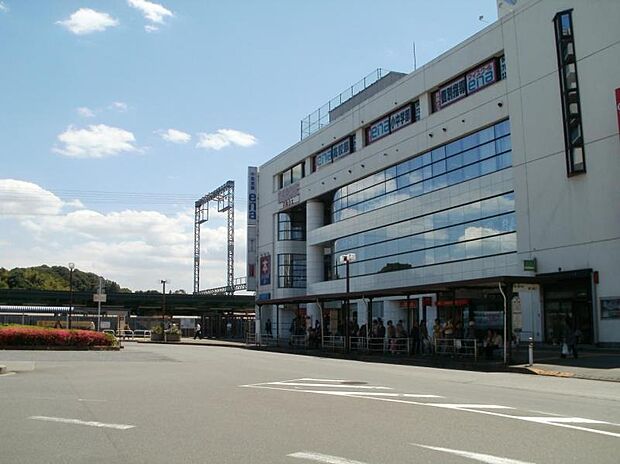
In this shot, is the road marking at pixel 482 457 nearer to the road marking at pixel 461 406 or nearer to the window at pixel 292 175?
the road marking at pixel 461 406

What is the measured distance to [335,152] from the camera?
52.8 m

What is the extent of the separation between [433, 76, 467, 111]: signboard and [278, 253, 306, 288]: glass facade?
79.0ft

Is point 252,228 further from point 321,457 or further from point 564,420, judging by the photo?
point 321,457

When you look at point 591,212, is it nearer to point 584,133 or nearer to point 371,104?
point 584,133

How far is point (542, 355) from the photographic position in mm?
26766

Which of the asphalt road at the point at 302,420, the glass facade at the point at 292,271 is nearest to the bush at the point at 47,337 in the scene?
the asphalt road at the point at 302,420

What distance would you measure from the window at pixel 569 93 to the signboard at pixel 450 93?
314 inches

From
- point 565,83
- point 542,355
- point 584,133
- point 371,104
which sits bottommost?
point 542,355

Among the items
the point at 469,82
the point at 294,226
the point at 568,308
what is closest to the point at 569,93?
the point at 469,82

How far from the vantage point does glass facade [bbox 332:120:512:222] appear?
34625 mm

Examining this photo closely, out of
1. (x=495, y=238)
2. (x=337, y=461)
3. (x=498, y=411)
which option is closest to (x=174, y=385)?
(x=498, y=411)

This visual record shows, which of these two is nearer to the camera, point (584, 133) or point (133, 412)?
point (133, 412)

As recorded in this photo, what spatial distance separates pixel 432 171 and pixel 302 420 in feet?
103

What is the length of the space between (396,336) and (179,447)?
25.2m
